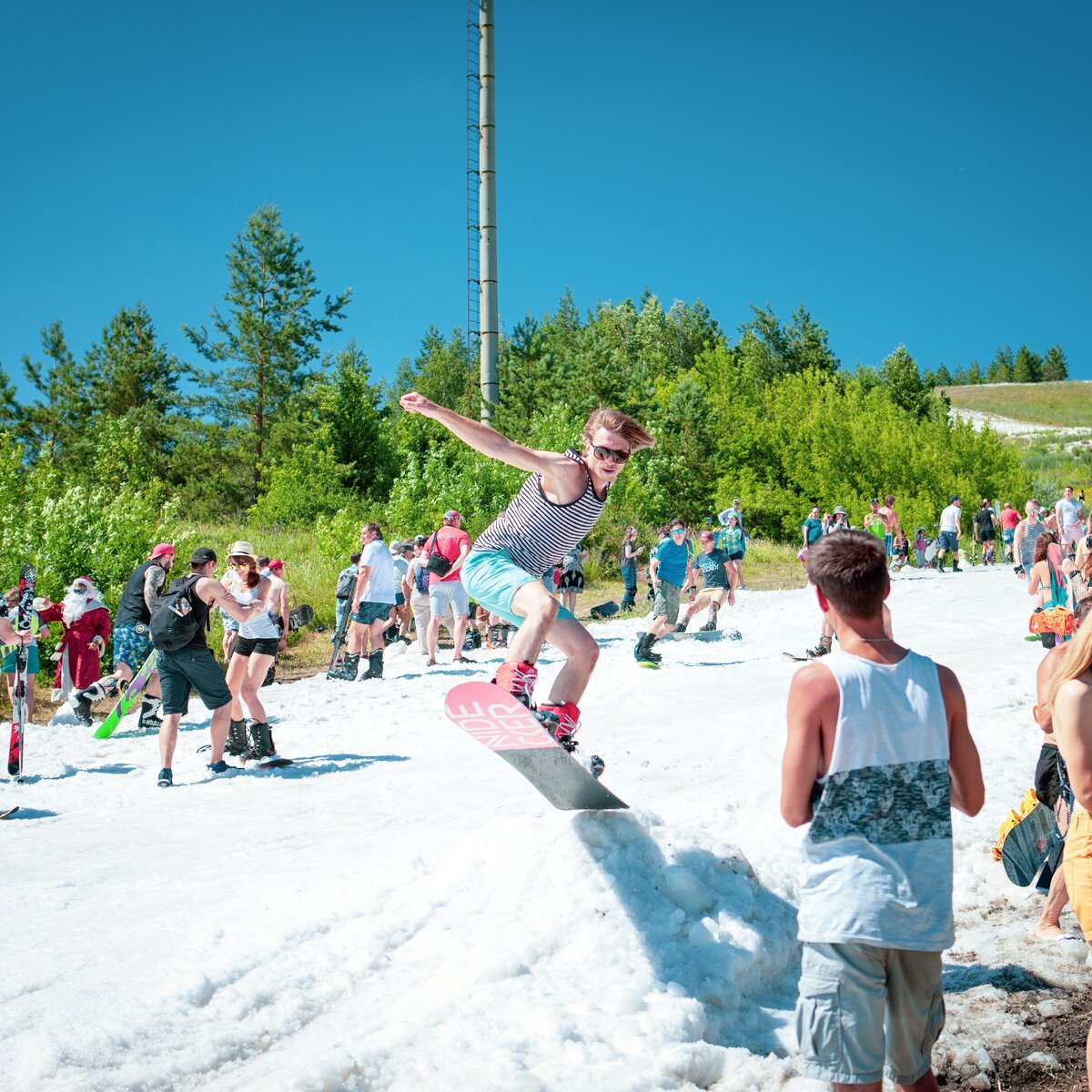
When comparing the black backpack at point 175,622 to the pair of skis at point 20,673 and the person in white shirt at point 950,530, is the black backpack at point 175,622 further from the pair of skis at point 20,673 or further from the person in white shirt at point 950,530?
the person in white shirt at point 950,530

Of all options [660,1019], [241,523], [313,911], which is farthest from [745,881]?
[241,523]

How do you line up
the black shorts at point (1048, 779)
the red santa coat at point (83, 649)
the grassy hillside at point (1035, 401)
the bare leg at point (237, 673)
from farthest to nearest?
the grassy hillside at point (1035, 401) → the red santa coat at point (83, 649) → the bare leg at point (237, 673) → the black shorts at point (1048, 779)

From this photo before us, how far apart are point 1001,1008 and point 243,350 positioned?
41859 millimetres

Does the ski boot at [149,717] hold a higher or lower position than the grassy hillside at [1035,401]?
lower

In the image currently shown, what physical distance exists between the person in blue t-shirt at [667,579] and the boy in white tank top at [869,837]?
11230 millimetres

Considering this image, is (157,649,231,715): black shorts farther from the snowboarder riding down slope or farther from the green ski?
the snowboarder riding down slope

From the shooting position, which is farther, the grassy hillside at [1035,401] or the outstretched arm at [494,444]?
the grassy hillside at [1035,401]

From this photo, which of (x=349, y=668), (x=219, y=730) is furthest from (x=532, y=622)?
(x=349, y=668)

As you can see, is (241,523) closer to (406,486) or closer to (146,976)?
(406,486)

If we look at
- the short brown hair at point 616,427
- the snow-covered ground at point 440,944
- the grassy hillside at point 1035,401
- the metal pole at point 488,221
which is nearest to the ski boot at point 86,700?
the snow-covered ground at point 440,944

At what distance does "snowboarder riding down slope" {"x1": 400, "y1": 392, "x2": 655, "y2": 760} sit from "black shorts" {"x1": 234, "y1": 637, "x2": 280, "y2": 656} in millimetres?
4406

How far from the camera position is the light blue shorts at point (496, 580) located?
525cm

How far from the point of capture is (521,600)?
16.9ft

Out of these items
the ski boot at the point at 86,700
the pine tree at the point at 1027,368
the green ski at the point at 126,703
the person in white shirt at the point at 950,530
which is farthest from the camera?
the pine tree at the point at 1027,368
